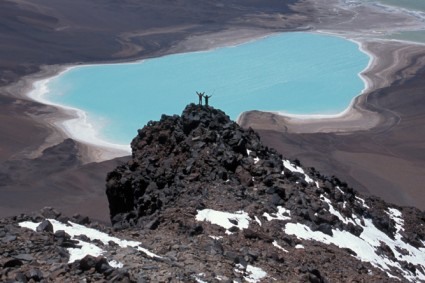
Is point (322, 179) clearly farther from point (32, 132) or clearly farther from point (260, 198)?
point (32, 132)

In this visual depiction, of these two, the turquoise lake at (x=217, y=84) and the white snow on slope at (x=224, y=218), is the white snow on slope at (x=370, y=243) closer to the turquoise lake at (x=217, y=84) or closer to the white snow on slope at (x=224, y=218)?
the white snow on slope at (x=224, y=218)

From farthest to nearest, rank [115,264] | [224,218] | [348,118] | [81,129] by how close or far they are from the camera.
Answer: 1. [348,118]
2. [81,129]
3. [224,218]
4. [115,264]

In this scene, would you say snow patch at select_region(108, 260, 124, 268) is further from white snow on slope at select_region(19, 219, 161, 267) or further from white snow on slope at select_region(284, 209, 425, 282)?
white snow on slope at select_region(284, 209, 425, 282)

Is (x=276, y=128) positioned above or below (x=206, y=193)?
below

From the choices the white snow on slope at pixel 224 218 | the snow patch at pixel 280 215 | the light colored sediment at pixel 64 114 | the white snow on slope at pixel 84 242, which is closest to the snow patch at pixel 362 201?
the snow patch at pixel 280 215

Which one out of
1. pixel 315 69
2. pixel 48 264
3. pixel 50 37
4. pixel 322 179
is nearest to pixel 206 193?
pixel 322 179

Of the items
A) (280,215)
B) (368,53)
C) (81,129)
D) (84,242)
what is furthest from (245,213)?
(368,53)

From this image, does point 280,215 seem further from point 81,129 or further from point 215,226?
point 81,129
